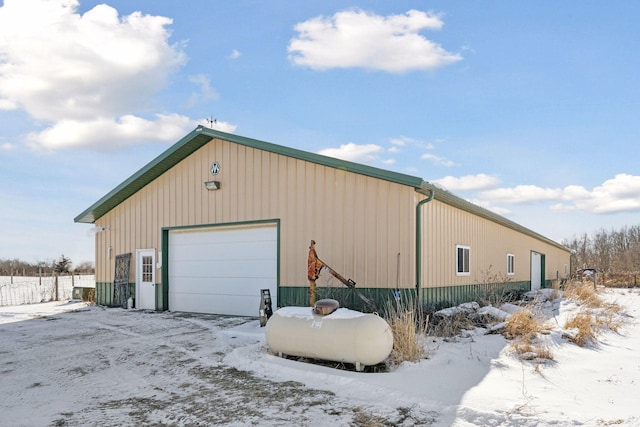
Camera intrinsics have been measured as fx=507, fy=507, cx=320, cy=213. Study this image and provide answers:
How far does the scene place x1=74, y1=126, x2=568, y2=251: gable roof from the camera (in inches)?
383

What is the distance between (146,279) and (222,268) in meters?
3.03

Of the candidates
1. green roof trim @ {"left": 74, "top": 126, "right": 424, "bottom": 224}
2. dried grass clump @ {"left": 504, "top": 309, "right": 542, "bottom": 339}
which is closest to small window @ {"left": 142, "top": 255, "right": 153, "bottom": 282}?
green roof trim @ {"left": 74, "top": 126, "right": 424, "bottom": 224}

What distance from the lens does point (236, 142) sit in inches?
477

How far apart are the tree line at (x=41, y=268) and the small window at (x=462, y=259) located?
91.8ft

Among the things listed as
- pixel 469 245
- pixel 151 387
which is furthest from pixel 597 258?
pixel 151 387

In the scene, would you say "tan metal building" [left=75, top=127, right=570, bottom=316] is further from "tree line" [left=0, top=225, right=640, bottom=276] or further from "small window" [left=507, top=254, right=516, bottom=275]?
"tree line" [left=0, top=225, right=640, bottom=276]

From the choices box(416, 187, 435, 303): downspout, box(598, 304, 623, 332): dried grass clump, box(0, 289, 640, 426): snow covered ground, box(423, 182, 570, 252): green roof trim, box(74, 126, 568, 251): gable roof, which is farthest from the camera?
box(598, 304, 623, 332): dried grass clump

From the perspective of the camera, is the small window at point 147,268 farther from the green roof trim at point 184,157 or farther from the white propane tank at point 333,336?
the white propane tank at point 333,336

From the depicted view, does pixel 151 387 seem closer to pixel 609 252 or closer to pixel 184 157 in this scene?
pixel 184 157

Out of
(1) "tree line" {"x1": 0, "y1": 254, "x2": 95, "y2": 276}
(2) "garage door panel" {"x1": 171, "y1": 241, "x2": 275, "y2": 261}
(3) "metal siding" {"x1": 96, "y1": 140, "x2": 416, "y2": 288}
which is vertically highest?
(3) "metal siding" {"x1": 96, "y1": 140, "x2": 416, "y2": 288}

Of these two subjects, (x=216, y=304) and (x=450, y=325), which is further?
(x=216, y=304)

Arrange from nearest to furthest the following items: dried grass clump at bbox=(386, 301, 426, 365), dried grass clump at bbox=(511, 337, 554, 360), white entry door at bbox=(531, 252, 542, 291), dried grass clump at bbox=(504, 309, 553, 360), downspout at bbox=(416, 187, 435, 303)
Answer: dried grass clump at bbox=(386, 301, 426, 365), dried grass clump at bbox=(511, 337, 554, 360), dried grass clump at bbox=(504, 309, 553, 360), downspout at bbox=(416, 187, 435, 303), white entry door at bbox=(531, 252, 542, 291)

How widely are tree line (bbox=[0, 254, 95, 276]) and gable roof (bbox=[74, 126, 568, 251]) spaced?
66.9 feet

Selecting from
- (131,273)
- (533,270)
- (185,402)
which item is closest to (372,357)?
(185,402)
